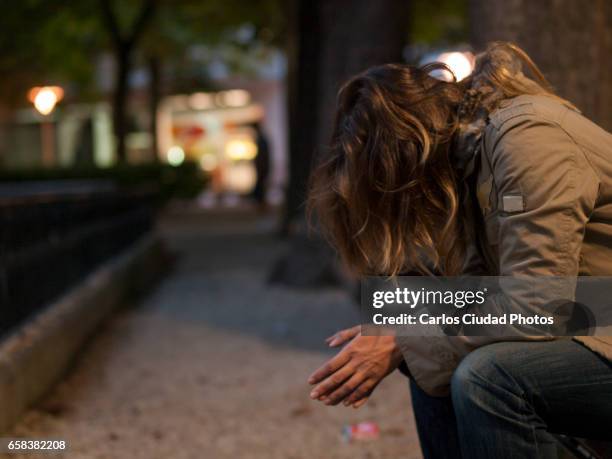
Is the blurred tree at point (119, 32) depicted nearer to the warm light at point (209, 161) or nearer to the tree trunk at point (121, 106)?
the tree trunk at point (121, 106)

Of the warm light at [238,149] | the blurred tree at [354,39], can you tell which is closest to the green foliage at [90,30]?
the blurred tree at [354,39]

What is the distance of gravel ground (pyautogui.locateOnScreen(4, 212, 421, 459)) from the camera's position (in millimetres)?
4309

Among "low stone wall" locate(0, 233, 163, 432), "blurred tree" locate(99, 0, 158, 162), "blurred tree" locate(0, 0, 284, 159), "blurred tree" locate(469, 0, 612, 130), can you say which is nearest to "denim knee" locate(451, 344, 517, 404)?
"low stone wall" locate(0, 233, 163, 432)

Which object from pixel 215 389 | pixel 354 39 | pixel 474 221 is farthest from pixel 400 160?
pixel 354 39

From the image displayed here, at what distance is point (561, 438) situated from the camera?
2.72 meters

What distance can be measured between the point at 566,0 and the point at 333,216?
2874 millimetres

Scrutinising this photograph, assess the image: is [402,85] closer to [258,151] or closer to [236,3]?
[236,3]

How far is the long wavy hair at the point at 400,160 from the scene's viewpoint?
2.31 m

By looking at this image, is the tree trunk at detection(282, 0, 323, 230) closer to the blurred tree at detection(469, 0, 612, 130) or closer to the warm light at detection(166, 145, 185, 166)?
the blurred tree at detection(469, 0, 612, 130)

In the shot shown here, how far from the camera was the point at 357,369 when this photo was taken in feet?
7.68

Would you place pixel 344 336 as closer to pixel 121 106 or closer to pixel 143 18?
pixel 143 18

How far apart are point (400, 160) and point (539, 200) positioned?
0.39 metres

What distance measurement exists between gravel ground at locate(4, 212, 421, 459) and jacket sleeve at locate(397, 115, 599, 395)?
7.03 feet

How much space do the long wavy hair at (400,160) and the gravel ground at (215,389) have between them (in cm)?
187
